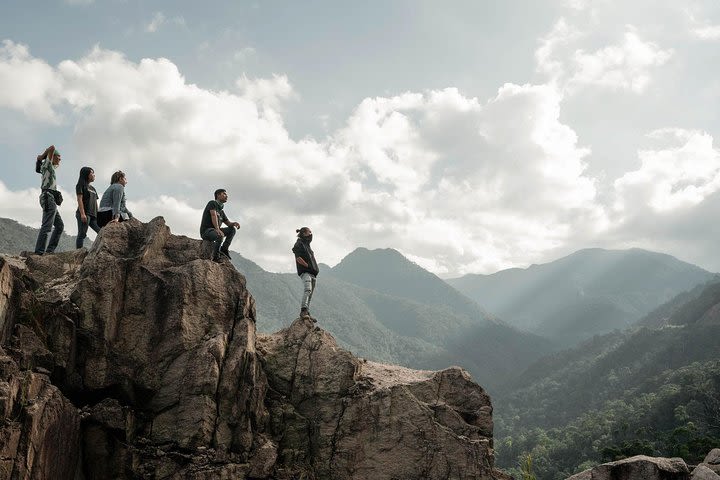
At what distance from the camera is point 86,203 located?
51.4 feet

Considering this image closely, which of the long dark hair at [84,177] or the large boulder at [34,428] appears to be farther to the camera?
the long dark hair at [84,177]

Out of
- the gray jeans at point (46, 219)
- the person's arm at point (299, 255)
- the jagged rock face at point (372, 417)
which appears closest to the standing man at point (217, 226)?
the person's arm at point (299, 255)

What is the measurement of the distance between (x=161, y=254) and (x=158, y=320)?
2395mm

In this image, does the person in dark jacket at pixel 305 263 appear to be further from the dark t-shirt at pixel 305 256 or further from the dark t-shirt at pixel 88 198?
the dark t-shirt at pixel 88 198

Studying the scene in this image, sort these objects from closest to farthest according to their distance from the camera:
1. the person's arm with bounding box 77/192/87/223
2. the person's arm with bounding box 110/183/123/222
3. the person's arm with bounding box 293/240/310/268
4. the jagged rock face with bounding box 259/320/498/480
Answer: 1. the jagged rock face with bounding box 259/320/498/480
2. the person's arm with bounding box 77/192/87/223
3. the person's arm with bounding box 110/183/123/222
4. the person's arm with bounding box 293/240/310/268

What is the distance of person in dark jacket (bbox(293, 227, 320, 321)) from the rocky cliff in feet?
4.03

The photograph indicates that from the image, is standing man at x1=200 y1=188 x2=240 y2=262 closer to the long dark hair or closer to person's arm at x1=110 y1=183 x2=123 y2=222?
person's arm at x1=110 y1=183 x2=123 y2=222

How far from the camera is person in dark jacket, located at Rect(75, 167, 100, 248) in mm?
15422

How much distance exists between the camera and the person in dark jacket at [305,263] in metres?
16.5

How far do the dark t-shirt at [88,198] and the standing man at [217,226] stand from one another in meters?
3.58

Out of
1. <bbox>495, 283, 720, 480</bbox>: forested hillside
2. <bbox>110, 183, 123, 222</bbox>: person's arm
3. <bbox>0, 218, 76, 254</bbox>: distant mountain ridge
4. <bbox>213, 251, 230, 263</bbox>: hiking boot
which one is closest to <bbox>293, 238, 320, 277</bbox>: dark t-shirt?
<bbox>213, 251, 230, 263</bbox>: hiking boot

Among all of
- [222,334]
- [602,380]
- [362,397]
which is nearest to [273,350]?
[222,334]

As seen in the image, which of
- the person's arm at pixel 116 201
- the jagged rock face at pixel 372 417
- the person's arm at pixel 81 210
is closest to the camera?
the jagged rock face at pixel 372 417

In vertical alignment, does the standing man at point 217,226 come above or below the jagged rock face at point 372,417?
above
